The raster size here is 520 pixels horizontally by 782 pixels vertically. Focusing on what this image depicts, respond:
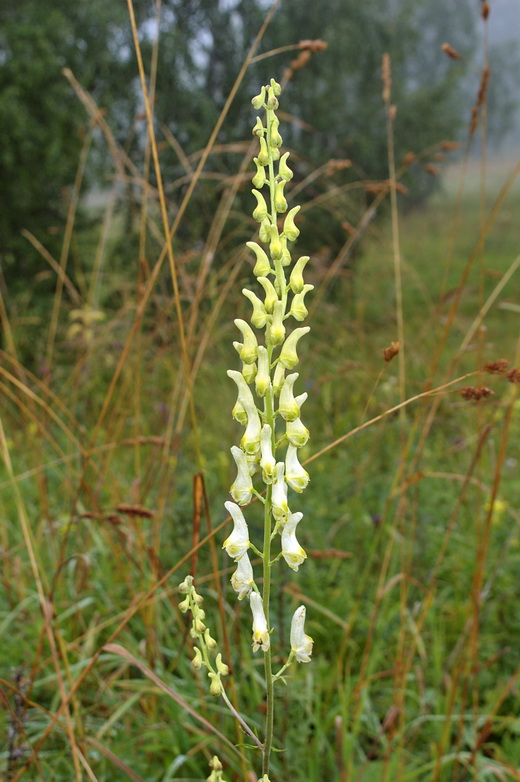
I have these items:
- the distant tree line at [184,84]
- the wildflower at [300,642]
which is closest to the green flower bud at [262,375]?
the wildflower at [300,642]

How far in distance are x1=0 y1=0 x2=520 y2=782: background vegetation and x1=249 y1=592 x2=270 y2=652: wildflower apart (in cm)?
31

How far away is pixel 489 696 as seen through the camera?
2.68 m

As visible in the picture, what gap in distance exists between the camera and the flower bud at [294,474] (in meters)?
1.19

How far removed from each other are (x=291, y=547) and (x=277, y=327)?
1.27ft

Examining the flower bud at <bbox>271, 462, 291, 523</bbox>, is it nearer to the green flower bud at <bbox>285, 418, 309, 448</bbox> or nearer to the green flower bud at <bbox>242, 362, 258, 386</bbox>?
the green flower bud at <bbox>285, 418, 309, 448</bbox>

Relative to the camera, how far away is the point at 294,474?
1213mm

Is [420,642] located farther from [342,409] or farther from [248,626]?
[342,409]

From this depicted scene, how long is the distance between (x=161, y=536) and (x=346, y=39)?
1297 centimetres

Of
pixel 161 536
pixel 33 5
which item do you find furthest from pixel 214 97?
pixel 161 536

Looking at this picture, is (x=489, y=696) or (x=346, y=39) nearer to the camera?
(x=489, y=696)

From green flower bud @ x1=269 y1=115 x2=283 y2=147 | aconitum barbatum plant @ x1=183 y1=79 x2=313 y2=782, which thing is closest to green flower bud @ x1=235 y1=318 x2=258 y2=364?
aconitum barbatum plant @ x1=183 y1=79 x2=313 y2=782

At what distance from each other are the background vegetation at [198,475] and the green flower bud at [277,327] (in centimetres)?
32

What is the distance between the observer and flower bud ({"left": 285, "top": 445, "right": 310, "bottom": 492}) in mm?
1194

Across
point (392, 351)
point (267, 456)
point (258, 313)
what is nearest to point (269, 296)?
point (258, 313)
